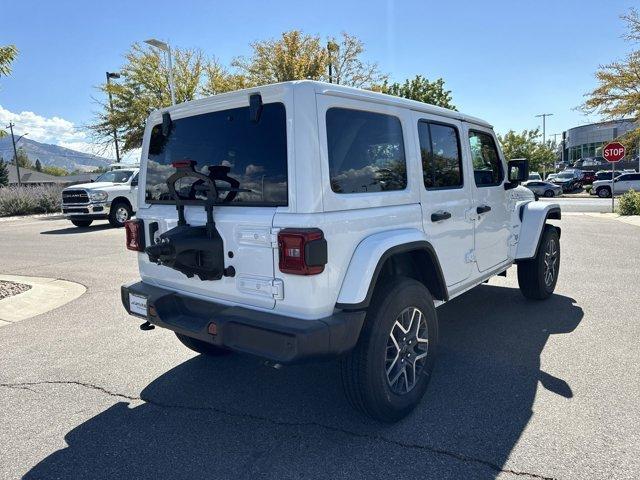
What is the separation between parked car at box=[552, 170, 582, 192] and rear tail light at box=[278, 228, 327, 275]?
36.0m

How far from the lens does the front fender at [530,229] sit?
5.09m

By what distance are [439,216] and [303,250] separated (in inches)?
53.5

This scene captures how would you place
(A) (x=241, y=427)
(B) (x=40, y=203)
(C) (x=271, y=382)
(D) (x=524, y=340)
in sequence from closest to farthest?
(A) (x=241, y=427)
(C) (x=271, y=382)
(D) (x=524, y=340)
(B) (x=40, y=203)

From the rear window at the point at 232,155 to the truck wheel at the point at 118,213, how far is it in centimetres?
1305

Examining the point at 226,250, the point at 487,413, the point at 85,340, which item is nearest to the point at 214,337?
the point at 226,250

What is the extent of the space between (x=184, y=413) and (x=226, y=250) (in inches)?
47.6

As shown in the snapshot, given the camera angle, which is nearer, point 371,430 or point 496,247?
point 371,430

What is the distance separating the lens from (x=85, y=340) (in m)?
4.74

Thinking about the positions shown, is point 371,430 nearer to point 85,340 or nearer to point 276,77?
point 85,340

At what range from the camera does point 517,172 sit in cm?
493

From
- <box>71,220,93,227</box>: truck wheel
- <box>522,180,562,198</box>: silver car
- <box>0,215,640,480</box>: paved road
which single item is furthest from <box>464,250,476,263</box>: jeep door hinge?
<box>522,180,562,198</box>: silver car

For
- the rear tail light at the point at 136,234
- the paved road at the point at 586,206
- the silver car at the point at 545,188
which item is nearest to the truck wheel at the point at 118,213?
the rear tail light at the point at 136,234

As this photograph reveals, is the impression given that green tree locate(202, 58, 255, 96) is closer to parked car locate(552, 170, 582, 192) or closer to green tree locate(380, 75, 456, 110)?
green tree locate(380, 75, 456, 110)

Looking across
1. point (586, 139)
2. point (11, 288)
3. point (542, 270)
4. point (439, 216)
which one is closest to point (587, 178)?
point (542, 270)
